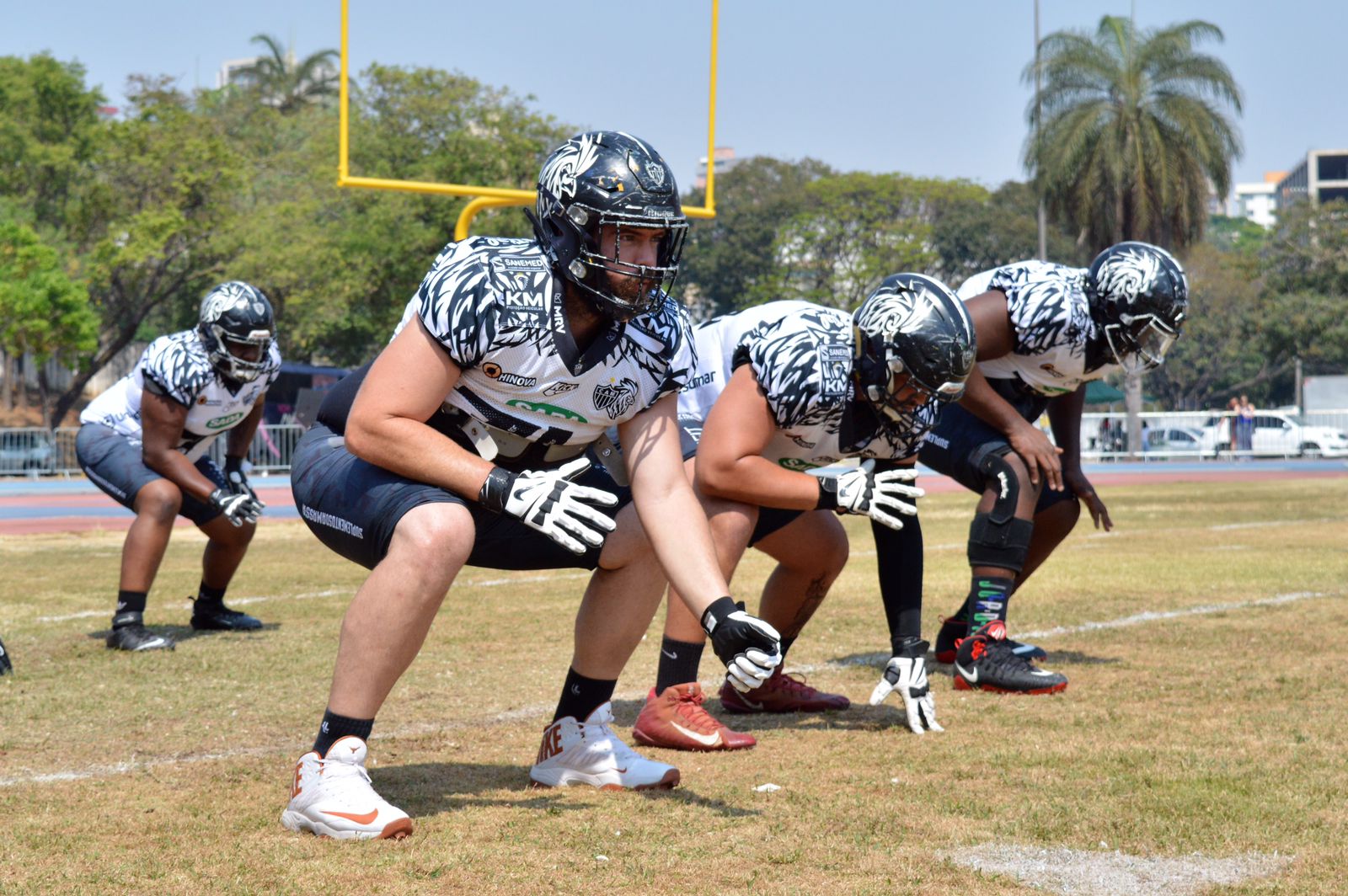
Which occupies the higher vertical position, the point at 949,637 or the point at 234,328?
the point at 234,328

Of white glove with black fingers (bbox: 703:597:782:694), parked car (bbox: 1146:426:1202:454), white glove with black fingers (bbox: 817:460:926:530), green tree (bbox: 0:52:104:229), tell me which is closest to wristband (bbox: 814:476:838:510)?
white glove with black fingers (bbox: 817:460:926:530)

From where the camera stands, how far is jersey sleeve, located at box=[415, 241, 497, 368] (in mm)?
3742

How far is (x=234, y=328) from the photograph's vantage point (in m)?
7.57

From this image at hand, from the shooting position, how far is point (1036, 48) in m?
42.8

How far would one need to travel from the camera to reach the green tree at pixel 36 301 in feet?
122

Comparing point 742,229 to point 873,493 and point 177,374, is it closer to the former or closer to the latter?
point 177,374

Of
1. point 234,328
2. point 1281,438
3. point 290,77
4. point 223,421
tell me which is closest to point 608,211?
point 234,328

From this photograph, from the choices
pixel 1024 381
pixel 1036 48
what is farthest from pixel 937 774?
pixel 1036 48

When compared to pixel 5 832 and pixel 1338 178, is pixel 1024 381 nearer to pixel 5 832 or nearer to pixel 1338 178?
pixel 5 832

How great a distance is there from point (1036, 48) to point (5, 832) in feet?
140

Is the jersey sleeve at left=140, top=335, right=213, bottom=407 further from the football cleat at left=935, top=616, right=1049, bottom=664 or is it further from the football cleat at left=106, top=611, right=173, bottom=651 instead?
the football cleat at left=935, top=616, right=1049, bottom=664

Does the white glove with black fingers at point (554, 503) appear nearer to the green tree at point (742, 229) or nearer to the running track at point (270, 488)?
the running track at point (270, 488)

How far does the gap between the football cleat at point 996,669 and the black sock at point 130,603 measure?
13.0 feet

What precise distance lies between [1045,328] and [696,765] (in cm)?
259
